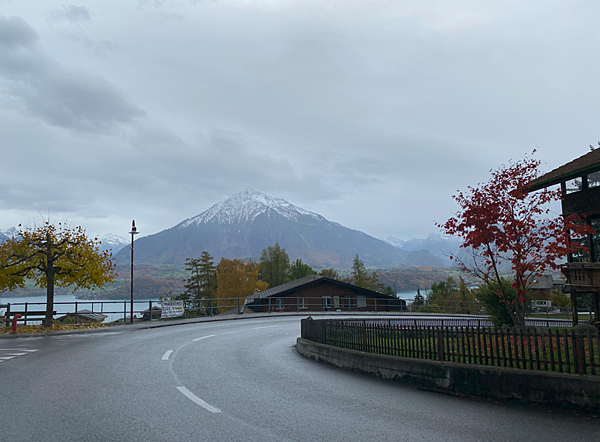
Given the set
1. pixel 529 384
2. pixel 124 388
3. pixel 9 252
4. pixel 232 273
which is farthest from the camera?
pixel 232 273

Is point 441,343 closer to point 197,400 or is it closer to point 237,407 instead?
point 237,407

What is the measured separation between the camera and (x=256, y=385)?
371 inches

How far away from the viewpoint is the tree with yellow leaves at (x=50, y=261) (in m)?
25.9

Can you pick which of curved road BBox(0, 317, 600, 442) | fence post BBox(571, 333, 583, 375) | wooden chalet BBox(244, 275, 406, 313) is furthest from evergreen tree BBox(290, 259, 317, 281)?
fence post BBox(571, 333, 583, 375)

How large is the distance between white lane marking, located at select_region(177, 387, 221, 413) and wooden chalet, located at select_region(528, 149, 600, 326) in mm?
13153

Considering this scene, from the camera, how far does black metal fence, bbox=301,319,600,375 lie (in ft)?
25.2

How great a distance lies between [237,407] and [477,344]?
17.0 feet

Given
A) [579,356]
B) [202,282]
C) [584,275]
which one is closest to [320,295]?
[584,275]

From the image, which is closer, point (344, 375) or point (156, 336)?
point (344, 375)

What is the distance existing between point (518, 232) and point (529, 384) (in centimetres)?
726

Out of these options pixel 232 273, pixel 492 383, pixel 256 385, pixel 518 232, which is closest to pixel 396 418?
pixel 492 383

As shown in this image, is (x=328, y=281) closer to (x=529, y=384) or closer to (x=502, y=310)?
(x=502, y=310)

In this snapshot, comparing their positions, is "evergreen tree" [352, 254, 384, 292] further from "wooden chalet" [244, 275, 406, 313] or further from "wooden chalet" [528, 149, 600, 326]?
"wooden chalet" [528, 149, 600, 326]

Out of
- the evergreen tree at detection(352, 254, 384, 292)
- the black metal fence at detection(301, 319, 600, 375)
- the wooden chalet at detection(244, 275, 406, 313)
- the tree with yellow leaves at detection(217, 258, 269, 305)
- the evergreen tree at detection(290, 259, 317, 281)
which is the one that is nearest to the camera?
the black metal fence at detection(301, 319, 600, 375)
